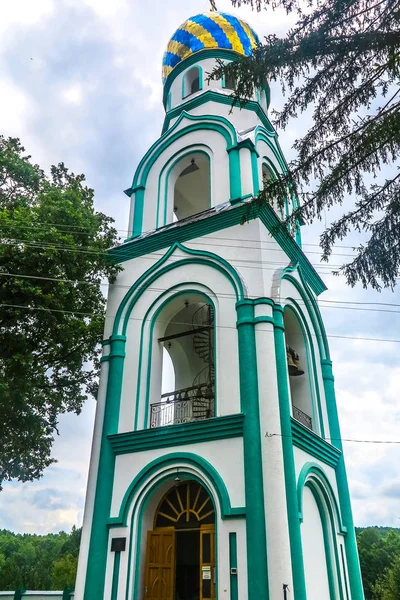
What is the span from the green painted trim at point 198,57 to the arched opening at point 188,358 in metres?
7.26

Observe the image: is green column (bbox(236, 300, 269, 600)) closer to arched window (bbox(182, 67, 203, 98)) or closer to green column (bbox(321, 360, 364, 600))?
green column (bbox(321, 360, 364, 600))

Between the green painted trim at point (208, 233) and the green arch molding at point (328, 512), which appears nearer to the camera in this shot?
the green arch molding at point (328, 512)

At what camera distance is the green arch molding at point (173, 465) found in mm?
7641

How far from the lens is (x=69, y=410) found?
40.2 feet

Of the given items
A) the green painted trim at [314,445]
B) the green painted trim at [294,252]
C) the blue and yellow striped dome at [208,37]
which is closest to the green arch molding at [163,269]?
the green painted trim at [294,252]

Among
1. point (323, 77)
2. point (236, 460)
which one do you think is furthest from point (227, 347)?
point (323, 77)

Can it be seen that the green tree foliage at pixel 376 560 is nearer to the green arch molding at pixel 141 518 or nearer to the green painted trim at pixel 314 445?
the green painted trim at pixel 314 445

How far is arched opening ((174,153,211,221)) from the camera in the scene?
12.7m

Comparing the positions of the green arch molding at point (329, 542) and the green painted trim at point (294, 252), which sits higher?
the green painted trim at point (294, 252)

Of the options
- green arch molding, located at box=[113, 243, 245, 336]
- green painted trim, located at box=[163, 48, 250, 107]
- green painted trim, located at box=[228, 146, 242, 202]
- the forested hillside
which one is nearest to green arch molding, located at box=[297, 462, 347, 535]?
green arch molding, located at box=[113, 243, 245, 336]

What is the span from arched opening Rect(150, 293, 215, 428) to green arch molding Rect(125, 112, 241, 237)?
7.63ft

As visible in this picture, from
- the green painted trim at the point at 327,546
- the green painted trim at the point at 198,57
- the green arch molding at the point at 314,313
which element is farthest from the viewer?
the green painted trim at the point at 198,57

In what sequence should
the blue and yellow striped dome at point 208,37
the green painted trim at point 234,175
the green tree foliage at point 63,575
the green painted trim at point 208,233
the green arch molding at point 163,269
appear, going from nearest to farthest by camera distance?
the green arch molding at point 163,269 < the green painted trim at point 208,233 < the green painted trim at point 234,175 < the blue and yellow striped dome at point 208,37 < the green tree foliage at point 63,575

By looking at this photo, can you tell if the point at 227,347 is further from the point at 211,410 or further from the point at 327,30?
the point at 327,30
